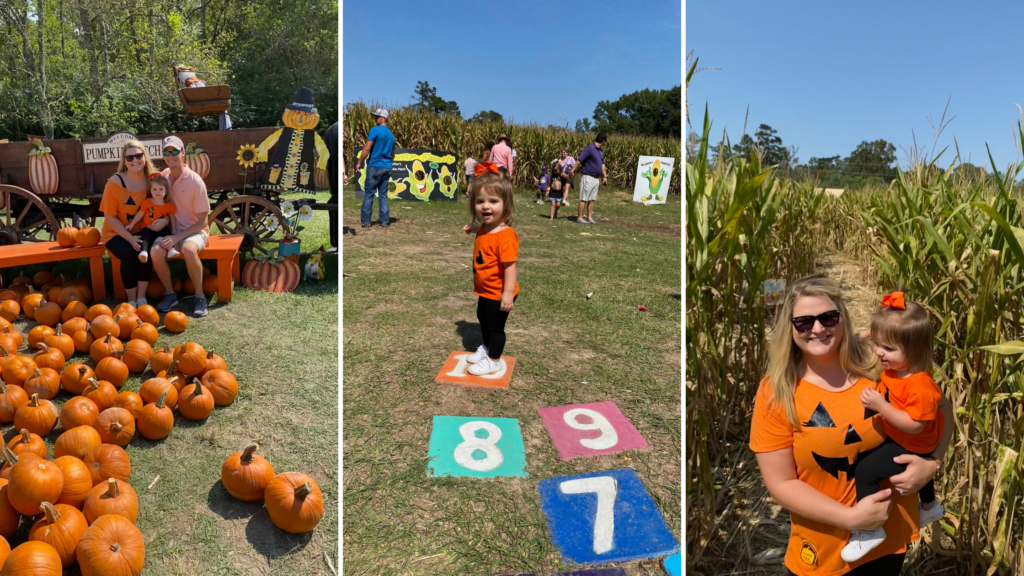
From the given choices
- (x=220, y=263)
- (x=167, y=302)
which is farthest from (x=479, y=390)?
(x=167, y=302)

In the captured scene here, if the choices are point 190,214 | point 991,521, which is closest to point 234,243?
point 190,214

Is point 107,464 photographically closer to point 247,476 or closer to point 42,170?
point 247,476

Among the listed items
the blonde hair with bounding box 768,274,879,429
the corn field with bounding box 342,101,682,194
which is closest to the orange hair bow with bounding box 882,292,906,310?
the blonde hair with bounding box 768,274,879,429

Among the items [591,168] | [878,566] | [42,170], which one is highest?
[591,168]

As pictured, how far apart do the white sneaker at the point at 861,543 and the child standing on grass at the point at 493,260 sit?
8.26 ft

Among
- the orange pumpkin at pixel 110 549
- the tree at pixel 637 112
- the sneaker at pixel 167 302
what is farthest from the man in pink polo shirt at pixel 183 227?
the tree at pixel 637 112

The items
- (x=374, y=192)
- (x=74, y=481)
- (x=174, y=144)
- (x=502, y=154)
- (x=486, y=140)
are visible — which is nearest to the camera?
(x=74, y=481)

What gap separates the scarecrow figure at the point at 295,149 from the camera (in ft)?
21.4

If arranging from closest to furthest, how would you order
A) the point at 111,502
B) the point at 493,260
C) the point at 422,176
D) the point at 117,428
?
the point at 111,502 → the point at 117,428 → the point at 493,260 → the point at 422,176

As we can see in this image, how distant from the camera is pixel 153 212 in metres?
5.47

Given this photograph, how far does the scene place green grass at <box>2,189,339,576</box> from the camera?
2584 millimetres

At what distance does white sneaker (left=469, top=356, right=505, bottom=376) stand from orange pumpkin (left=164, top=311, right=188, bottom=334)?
244 centimetres

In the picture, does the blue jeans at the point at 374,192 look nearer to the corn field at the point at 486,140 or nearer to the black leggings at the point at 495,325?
the black leggings at the point at 495,325

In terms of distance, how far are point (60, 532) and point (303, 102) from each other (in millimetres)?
5161
